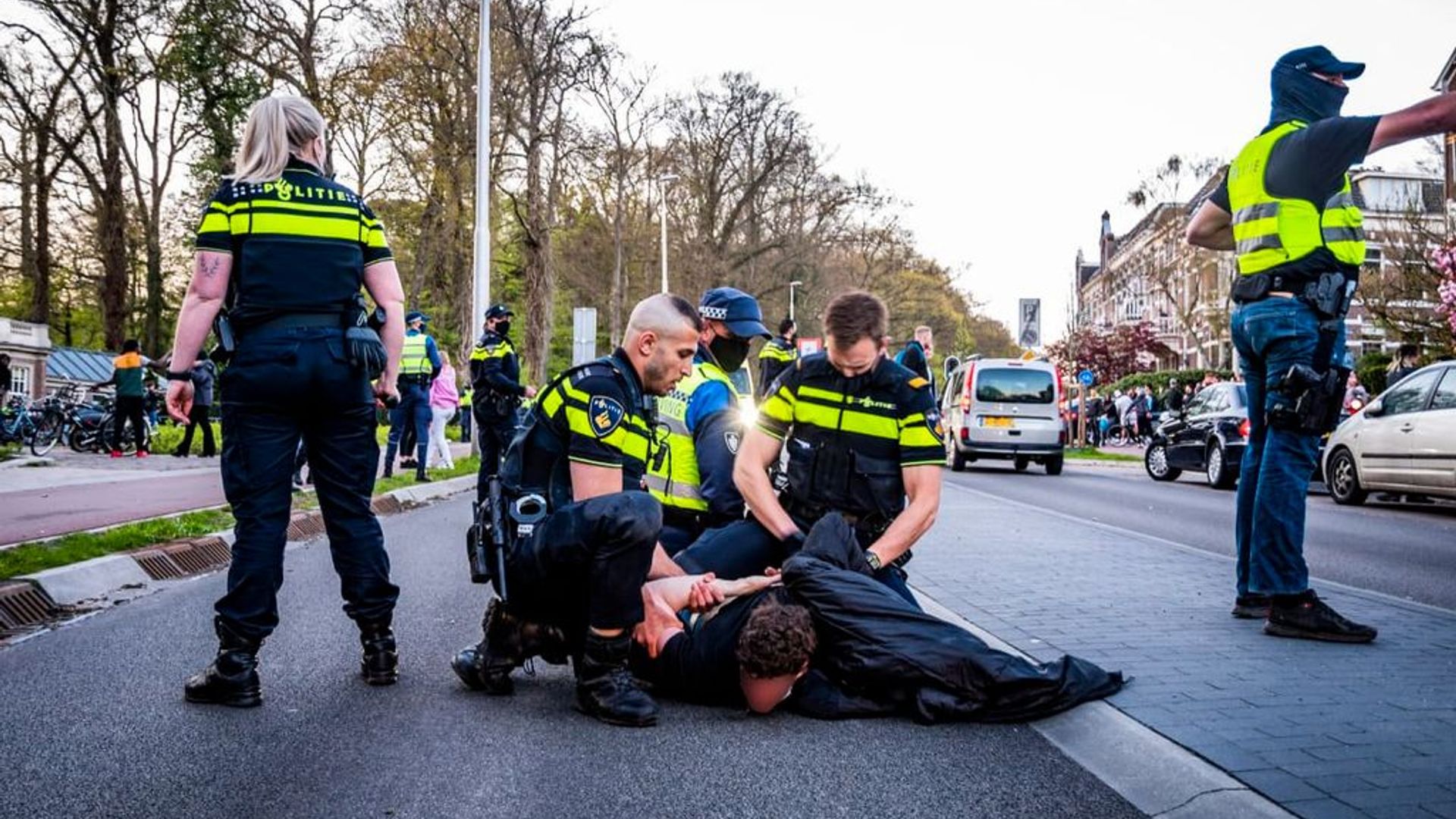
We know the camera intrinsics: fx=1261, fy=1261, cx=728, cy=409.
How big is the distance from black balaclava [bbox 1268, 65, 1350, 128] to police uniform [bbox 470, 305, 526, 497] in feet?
25.2

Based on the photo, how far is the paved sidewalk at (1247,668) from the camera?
337 cm

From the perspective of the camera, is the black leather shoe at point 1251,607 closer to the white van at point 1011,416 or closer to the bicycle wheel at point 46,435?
the white van at point 1011,416

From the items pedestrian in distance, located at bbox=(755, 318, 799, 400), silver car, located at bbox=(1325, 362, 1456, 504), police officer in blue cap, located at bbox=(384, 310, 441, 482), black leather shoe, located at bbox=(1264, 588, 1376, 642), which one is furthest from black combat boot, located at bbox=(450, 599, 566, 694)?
silver car, located at bbox=(1325, 362, 1456, 504)

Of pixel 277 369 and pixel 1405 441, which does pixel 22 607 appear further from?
pixel 1405 441

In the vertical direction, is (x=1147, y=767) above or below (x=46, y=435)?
below

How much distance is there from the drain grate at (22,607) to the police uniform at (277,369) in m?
2.00

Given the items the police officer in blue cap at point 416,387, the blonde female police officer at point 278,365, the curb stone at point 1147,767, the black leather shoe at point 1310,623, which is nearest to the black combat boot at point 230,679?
the blonde female police officer at point 278,365

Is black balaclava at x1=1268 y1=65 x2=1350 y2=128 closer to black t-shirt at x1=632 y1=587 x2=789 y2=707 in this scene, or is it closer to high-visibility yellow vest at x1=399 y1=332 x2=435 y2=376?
black t-shirt at x1=632 y1=587 x2=789 y2=707

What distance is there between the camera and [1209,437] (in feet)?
60.1

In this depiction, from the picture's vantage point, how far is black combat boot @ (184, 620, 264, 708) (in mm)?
4270

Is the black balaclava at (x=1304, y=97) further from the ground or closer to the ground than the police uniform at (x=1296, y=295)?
further from the ground

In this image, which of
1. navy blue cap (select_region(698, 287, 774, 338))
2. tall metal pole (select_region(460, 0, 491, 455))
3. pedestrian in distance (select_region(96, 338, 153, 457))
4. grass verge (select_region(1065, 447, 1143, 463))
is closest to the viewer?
navy blue cap (select_region(698, 287, 774, 338))

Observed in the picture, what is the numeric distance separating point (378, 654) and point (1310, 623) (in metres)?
3.74

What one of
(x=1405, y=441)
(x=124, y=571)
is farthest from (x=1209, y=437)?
(x=124, y=571)
